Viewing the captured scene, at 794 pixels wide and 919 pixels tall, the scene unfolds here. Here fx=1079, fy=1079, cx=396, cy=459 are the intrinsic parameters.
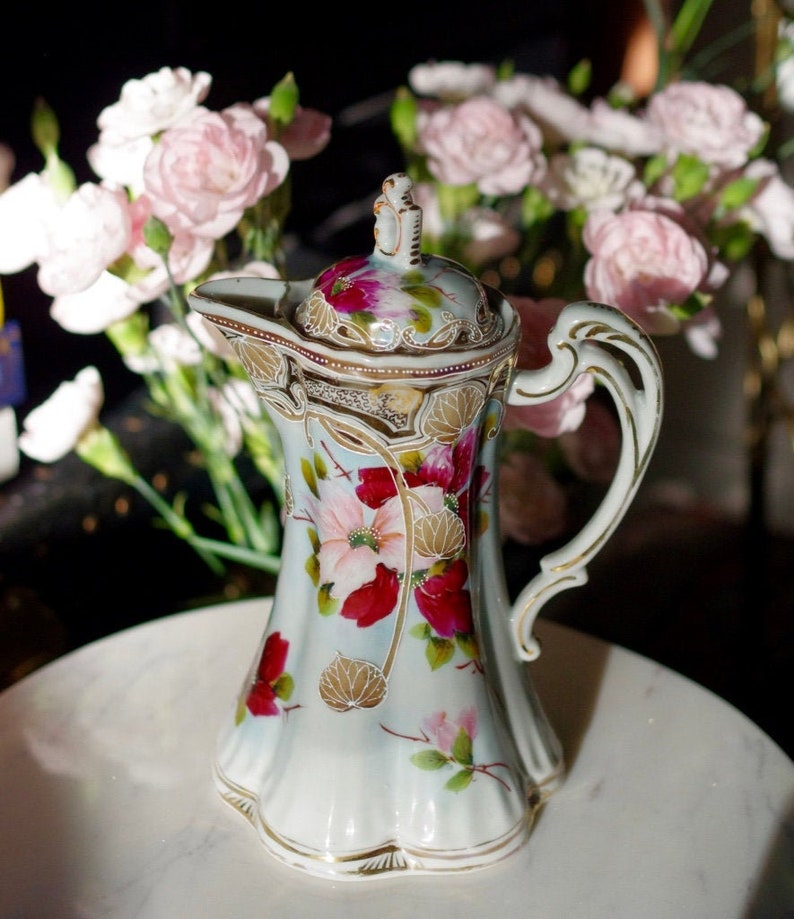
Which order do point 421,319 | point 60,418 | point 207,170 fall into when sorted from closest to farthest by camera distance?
point 421,319 < point 207,170 < point 60,418

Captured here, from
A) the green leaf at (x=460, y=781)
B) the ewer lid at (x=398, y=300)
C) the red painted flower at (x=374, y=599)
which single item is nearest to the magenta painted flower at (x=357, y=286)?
the ewer lid at (x=398, y=300)

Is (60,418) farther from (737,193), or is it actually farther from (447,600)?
(737,193)

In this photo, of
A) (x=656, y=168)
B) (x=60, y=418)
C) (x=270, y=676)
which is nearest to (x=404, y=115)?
(x=656, y=168)

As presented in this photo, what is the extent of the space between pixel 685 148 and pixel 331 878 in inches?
20.2

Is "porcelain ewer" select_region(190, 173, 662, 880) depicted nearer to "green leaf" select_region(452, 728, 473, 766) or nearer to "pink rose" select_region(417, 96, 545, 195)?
A: "green leaf" select_region(452, 728, 473, 766)

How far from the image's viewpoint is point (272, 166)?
0.60 m

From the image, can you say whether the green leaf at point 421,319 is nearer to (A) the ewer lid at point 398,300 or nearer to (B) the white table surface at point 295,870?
(A) the ewer lid at point 398,300

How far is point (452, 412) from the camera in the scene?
0.44 meters

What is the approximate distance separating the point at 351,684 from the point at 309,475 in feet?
0.32

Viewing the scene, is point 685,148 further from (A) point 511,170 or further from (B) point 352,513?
(B) point 352,513

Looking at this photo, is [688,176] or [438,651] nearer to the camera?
[438,651]

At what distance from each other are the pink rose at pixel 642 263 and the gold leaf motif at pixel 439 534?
0.22 meters

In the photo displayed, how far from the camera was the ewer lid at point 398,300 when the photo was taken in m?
0.44

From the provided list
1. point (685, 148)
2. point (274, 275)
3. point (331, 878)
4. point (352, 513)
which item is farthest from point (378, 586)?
point (685, 148)
